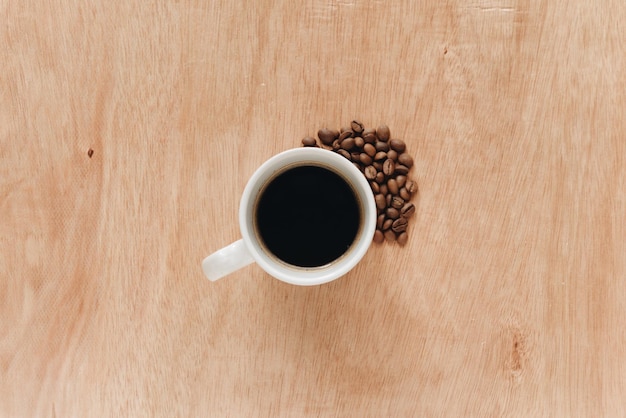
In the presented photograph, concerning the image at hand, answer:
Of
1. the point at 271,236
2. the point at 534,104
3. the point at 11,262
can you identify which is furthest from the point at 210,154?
the point at 534,104

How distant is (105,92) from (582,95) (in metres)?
0.62

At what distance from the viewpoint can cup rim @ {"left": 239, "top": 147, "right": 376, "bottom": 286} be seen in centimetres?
62

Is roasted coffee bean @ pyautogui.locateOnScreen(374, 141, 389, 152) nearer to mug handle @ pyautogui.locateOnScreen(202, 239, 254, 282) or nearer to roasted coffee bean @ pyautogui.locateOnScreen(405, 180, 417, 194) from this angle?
roasted coffee bean @ pyautogui.locateOnScreen(405, 180, 417, 194)

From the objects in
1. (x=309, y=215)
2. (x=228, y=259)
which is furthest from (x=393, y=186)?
(x=228, y=259)

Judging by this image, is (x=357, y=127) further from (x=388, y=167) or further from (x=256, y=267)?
(x=256, y=267)

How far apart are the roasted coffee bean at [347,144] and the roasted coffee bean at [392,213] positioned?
9 centimetres

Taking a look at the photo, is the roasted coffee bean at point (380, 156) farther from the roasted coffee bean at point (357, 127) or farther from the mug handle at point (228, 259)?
the mug handle at point (228, 259)

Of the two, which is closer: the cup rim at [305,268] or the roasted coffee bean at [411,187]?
the cup rim at [305,268]

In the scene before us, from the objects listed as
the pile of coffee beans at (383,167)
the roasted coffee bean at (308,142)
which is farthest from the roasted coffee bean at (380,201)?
the roasted coffee bean at (308,142)

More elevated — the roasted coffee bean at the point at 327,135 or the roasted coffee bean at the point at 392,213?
the roasted coffee bean at the point at 327,135

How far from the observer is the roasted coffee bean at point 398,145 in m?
0.73

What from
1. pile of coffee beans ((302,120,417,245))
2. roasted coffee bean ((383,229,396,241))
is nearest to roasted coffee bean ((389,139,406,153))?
pile of coffee beans ((302,120,417,245))

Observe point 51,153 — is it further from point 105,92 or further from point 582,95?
point 582,95

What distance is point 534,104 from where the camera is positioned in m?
0.75
